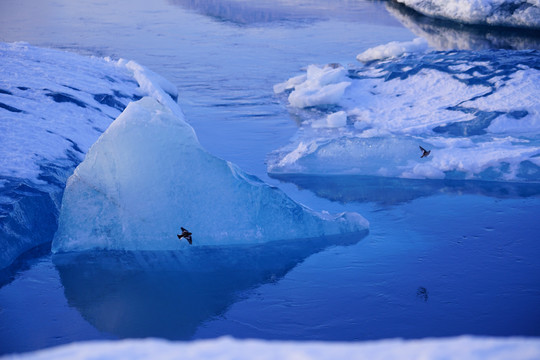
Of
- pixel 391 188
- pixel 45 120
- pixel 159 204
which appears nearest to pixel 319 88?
pixel 391 188

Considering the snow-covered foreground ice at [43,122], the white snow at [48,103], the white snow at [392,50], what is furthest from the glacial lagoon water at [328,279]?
the white snow at [392,50]

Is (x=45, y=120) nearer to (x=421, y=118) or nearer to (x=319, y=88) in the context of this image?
(x=319, y=88)

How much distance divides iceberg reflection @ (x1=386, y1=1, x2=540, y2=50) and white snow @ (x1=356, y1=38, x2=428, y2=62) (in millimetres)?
1253

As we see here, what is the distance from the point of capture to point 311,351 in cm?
212

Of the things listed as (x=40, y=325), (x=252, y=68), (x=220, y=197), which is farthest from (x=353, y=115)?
(x=40, y=325)

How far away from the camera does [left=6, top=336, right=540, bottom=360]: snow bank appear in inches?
78.7

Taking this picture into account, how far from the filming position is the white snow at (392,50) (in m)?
10.9

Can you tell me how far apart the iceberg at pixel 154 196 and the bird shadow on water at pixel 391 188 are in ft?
3.77

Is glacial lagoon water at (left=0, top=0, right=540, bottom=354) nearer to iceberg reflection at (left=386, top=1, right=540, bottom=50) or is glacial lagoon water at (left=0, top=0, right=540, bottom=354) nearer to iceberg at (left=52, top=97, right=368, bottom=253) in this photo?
iceberg at (left=52, top=97, right=368, bottom=253)

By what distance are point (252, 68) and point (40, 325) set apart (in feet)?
25.3

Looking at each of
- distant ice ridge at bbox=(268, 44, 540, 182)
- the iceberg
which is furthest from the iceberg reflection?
the iceberg

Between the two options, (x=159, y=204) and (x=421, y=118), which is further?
(x=421, y=118)

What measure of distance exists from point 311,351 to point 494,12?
1405 centimetres

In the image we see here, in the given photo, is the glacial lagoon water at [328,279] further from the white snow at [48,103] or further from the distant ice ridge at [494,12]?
the distant ice ridge at [494,12]
